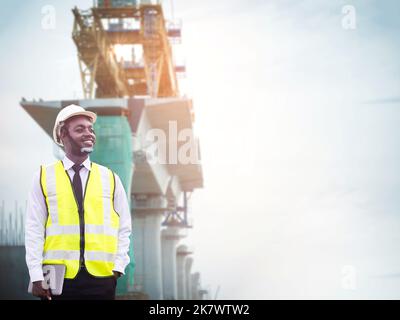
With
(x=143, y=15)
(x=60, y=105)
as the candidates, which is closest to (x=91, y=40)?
(x=143, y=15)

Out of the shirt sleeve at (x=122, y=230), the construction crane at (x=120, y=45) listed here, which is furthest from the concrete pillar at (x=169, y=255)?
the shirt sleeve at (x=122, y=230)

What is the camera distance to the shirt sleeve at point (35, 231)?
4859mm

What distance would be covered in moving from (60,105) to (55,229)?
28.9 feet

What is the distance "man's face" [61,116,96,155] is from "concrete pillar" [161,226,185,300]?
108 feet

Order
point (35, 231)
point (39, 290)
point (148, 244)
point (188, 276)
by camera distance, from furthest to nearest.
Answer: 1. point (188, 276)
2. point (148, 244)
3. point (35, 231)
4. point (39, 290)

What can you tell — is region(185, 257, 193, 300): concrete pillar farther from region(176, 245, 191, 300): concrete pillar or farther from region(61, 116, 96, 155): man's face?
region(61, 116, 96, 155): man's face

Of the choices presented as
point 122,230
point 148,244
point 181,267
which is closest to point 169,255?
point 181,267

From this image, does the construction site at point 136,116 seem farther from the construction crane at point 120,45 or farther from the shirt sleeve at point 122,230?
the shirt sleeve at point 122,230

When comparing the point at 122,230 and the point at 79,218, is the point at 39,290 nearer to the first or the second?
the point at 79,218

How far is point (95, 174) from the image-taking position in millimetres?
5293

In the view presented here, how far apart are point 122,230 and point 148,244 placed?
86.0 feet

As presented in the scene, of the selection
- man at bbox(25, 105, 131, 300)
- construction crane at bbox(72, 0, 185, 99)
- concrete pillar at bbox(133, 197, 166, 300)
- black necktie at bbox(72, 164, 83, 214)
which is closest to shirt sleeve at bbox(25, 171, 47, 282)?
man at bbox(25, 105, 131, 300)

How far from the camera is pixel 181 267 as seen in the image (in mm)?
45531

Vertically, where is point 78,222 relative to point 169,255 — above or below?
above
